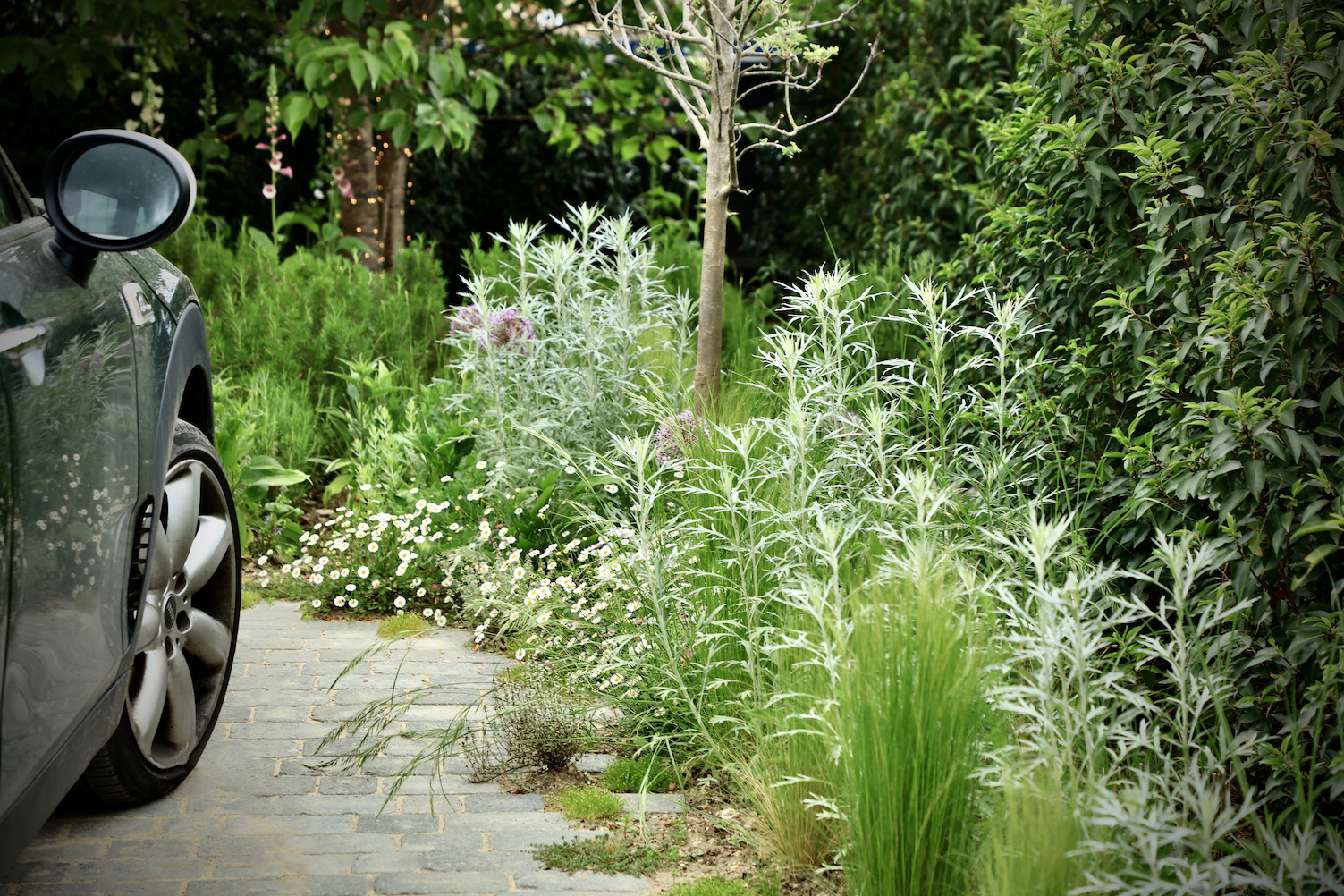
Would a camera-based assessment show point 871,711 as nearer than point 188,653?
Yes

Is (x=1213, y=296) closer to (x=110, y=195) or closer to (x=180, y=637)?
(x=110, y=195)

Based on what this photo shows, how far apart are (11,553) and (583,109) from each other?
30.8 feet

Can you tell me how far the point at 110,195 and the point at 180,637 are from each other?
130cm

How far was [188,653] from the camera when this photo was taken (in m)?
3.29

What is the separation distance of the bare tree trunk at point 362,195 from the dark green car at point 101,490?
5.89 metres

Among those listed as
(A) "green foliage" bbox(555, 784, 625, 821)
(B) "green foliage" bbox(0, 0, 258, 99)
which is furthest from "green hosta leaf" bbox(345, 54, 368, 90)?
(A) "green foliage" bbox(555, 784, 625, 821)

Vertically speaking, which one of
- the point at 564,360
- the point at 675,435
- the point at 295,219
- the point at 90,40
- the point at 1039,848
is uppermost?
the point at 90,40

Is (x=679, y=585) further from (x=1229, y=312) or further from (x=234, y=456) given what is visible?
(x=234, y=456)

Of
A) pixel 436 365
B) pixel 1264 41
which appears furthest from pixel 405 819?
pixel 436 365

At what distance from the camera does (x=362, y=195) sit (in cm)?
886

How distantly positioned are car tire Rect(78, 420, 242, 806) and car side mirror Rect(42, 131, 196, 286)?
671 mm

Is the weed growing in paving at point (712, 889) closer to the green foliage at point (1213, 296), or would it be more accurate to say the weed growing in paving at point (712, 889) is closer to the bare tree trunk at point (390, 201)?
the green foliage at point (1213, 296)

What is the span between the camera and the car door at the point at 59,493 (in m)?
1.86

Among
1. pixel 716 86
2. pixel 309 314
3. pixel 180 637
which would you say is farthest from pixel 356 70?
pixel 180 637
